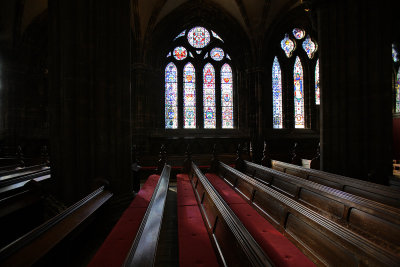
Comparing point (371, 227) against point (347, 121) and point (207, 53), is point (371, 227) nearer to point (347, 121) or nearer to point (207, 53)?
point (347, 121)

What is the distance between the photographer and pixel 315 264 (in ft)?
6.42

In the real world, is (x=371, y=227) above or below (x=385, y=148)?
below

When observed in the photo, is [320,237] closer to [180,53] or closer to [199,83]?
[199,83]

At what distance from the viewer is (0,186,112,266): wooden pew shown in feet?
5.06

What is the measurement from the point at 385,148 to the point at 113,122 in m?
6.50

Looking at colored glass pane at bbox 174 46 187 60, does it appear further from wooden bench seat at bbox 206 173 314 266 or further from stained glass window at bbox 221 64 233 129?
wooden bench seat at bbox 206 173 314 266

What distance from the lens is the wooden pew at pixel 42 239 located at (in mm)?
1541

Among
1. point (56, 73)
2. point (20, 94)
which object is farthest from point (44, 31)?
point (56, 73)

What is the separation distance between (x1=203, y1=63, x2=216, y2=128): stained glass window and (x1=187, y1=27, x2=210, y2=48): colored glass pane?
1435 millimetres

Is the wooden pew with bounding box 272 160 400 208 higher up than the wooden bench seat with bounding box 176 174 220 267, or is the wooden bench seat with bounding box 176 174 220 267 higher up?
the wooden pew with bounding box 272 160 400 208

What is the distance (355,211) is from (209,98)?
1236 centimetres

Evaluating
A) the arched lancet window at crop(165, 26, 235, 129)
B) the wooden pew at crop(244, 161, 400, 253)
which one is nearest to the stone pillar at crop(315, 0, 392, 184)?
the wooden pew at crop(244, 161, 400, 253)

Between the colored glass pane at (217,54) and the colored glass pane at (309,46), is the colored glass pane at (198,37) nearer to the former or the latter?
the colored glass pane at (217,54)

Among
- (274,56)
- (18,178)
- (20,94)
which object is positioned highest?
(274,56)
